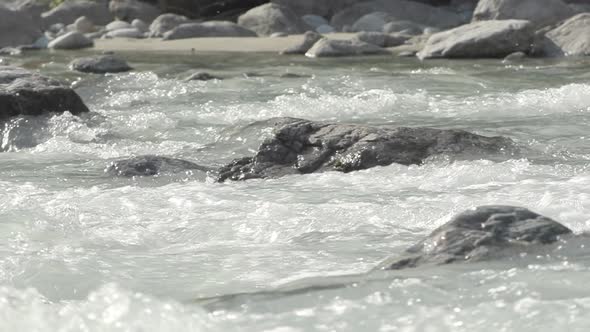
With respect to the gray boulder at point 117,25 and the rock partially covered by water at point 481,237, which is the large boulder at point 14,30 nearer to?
the gray boulder at point 117,25

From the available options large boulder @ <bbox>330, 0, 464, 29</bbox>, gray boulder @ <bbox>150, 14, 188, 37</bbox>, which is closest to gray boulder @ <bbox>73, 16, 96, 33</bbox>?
gray boulder @ <bbox>150, 14, 188, 37</bbox>

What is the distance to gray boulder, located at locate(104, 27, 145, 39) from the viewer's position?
2350cm

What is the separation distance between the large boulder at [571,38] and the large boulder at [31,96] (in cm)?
907

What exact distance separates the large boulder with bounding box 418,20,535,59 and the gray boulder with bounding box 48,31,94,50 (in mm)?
7466

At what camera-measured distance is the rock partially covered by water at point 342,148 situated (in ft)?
23.3

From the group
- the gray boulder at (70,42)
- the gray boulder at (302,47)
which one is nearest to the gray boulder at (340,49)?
the gray boulder at (302,47)

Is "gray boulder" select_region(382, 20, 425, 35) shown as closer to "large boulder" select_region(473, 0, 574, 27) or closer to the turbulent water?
"large boulder" select_region(473, 0, 574, 27)

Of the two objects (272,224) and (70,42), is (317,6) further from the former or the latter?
(272,224)

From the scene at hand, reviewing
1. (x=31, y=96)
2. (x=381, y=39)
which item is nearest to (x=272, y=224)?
(x=31, y=96)

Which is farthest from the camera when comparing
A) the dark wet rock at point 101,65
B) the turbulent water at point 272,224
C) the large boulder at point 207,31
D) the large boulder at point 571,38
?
the large boulder at point 207,31

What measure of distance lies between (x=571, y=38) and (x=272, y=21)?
23.4ft

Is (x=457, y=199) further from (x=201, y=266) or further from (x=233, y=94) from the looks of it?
(x=233, y=94)

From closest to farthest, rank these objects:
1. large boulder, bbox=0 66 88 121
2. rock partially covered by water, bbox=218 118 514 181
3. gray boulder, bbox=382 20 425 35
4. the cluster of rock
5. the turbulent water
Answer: the turbulent water
rock partially covered by water, bbox=218 118 514 181
large boulder, bbox=0 66 88 121
the cluster of rock
gray boulder, bbox=382 20 425 35

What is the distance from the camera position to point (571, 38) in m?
17.6
